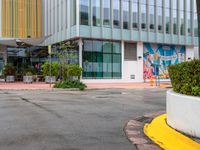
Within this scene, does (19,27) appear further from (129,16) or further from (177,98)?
(177,98)

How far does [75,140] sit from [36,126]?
2.00 meters

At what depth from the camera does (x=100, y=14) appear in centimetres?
3572

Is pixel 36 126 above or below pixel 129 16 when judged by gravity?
below

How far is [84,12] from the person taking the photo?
34.8 m

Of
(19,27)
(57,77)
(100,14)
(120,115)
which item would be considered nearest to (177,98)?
(120,115)

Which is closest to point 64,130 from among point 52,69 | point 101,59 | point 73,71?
point 73,71

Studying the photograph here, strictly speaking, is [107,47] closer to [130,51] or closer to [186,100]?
[130,51]

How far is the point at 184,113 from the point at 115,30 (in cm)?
2960

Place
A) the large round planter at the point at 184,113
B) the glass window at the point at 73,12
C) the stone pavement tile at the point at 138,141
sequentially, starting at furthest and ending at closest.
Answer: the glass window at the point at 73,12 < the large round planter at the point at 184,113 < the stone pavement tile at the point at 138,141

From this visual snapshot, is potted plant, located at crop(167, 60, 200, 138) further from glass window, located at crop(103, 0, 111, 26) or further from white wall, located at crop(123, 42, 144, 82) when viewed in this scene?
white wall, located at crop(123, 42, 144, 82)

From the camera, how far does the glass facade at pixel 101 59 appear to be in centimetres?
3641

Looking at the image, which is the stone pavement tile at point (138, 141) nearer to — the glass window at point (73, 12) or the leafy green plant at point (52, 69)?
the leafy green plant at point (52, 69)

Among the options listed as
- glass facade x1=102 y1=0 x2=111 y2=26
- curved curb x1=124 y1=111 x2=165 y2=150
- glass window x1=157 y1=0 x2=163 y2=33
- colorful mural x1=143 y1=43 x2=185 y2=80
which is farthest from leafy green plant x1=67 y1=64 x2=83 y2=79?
curved curb x1=124 y1=111 x2=165 y2=150

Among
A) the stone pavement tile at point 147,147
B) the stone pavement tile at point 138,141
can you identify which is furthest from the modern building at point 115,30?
the stone pavement tile at point 147,147
